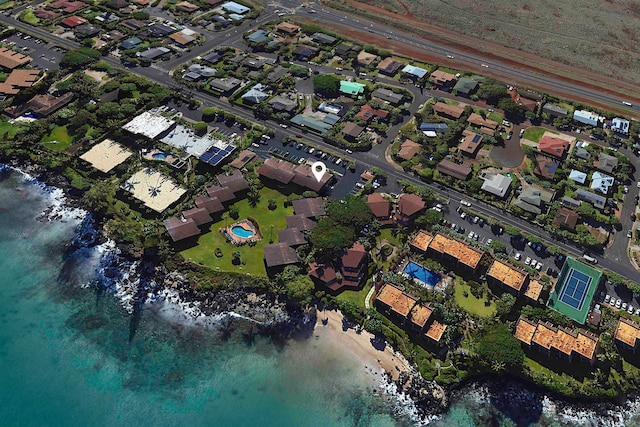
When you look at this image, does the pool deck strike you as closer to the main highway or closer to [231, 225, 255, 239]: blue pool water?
[231, 225, 255, 239]: blue pool water

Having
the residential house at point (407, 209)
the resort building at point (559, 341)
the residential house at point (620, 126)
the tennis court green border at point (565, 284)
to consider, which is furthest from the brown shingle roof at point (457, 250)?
the residential house at point (620, 126)

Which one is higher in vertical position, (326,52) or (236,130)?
(326,52)

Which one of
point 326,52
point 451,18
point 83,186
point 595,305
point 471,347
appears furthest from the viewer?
point 451,18

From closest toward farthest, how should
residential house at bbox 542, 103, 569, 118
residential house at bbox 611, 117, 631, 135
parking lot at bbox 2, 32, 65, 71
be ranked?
residential house at bbox 611, 117, 631, 135, residential house at bbox 542, 103, 569, 118, parking lot at bbox 2, 32, 65, 71

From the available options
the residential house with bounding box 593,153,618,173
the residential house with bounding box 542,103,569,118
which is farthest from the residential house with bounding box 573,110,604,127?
the residential house with bounding box 593,153,618,173

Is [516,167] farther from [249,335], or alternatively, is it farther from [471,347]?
[249,335]

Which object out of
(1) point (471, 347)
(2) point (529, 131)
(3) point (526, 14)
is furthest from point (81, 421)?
(3) point (526, 14)
